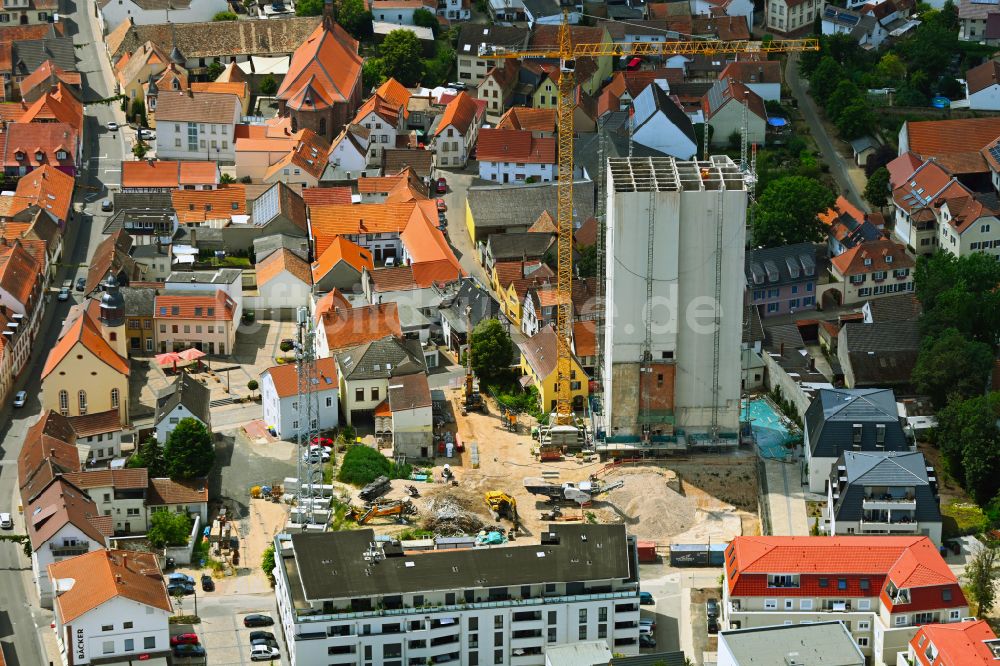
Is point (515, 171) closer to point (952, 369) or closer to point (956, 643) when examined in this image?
point (952, 369)

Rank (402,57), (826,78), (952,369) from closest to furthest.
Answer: (952,369)
(826,78)
(402,57)

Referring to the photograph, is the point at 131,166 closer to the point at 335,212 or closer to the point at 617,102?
the point at 335,212

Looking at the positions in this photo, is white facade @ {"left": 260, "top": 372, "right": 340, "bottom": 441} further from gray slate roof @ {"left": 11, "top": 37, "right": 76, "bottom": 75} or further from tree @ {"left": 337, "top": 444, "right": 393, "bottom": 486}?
gray slate roof @ {"left": 11, "top": 37, "right": 76, "bottom": 75}

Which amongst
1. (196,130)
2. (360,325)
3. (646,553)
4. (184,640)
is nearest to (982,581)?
(646,553)

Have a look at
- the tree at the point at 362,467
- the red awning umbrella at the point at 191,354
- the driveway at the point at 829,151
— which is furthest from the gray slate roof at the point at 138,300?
the driveway at the point at 829,151

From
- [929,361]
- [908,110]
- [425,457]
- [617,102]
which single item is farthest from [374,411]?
[908,110]

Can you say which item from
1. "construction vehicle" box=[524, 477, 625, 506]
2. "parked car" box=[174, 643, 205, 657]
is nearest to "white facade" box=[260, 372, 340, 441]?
"construction vehicle" box=[524, 477, 625, 506]
